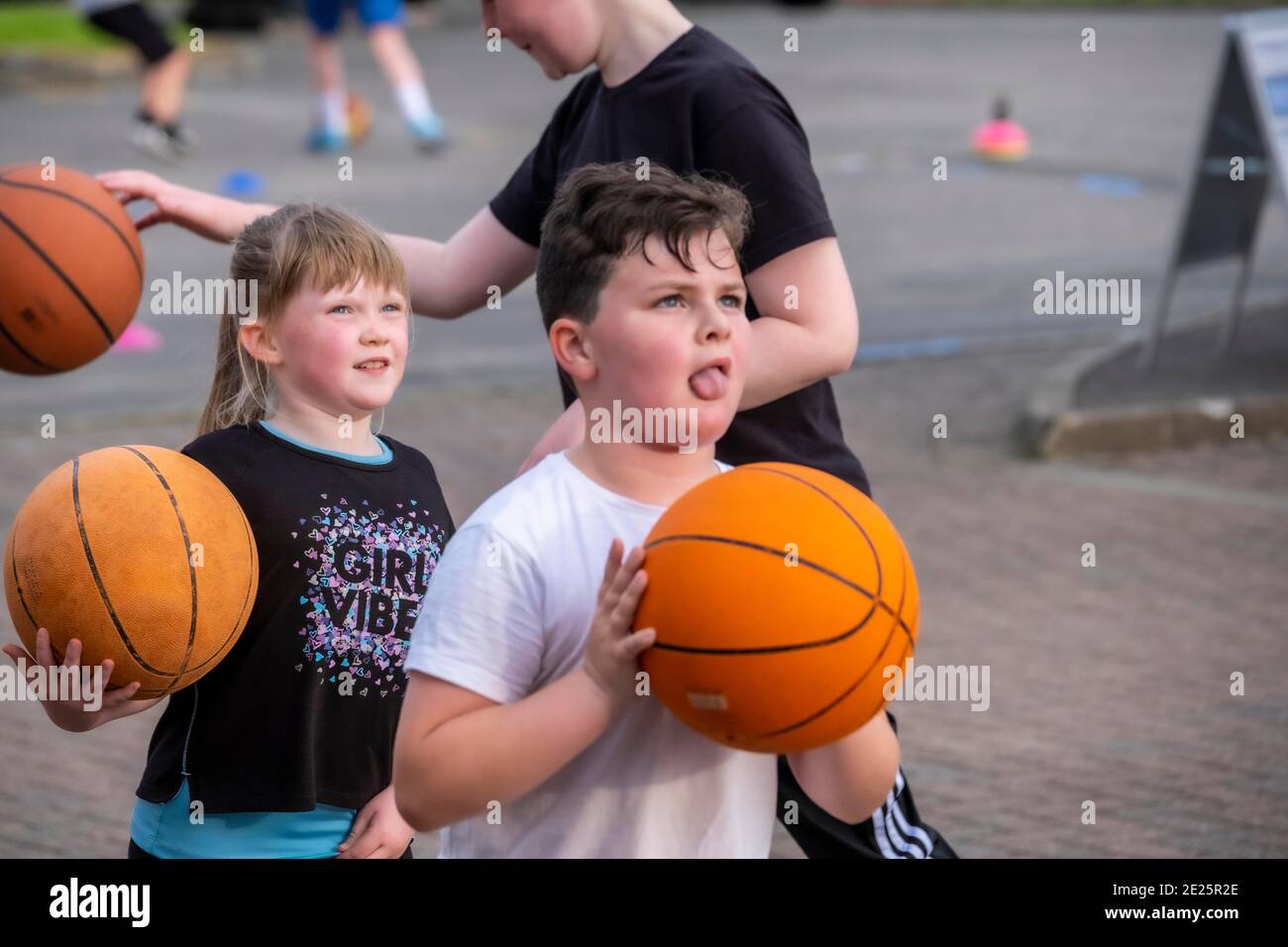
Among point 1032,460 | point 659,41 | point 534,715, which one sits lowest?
point 1032,460

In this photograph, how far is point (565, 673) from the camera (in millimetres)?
2693

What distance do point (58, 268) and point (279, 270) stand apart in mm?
854

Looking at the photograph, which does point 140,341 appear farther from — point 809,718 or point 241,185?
point 809,718

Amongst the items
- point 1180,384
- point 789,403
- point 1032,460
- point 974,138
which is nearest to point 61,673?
point 789,403

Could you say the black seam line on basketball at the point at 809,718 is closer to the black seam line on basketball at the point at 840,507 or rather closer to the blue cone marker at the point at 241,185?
the black seam line on basketball at the point at 840,507

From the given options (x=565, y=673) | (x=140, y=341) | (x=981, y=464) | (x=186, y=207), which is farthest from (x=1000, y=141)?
(x=565, y=673)

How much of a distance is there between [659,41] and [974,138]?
16.2m

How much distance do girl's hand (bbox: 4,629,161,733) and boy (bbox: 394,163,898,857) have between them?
761 mm

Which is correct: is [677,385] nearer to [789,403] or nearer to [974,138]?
[789,403]

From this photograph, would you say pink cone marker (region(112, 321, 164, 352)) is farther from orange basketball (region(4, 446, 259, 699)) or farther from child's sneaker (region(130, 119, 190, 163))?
orange basketball (region(4, 446, 259, 699))

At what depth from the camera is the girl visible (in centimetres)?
338

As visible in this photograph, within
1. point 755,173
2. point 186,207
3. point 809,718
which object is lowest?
point 809,718

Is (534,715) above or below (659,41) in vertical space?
below
